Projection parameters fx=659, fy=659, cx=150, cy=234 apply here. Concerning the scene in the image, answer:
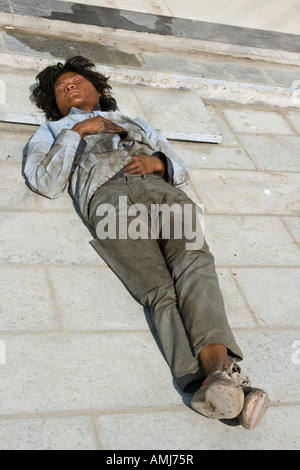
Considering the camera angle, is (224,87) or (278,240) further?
(224,87)

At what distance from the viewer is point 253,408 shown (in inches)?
103

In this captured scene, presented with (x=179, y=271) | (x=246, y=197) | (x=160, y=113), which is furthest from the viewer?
(x=160, y=113)

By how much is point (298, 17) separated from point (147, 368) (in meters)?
5.46

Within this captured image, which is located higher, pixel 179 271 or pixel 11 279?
pixel 179 271

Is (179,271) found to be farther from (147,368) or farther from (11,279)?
(11,279)

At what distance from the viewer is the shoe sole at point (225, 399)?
256cm

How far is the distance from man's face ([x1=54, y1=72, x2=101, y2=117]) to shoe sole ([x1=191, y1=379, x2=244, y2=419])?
7.46 feet

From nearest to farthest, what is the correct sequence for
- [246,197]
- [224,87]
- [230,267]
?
[230,267], [246,197], [224,87]

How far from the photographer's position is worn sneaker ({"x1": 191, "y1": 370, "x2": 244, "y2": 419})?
2566mm

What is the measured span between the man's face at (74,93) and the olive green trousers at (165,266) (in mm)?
778
